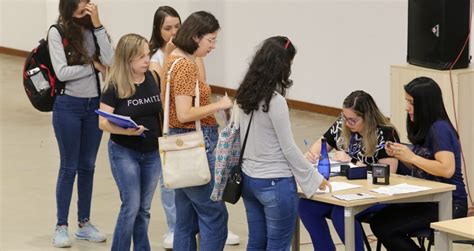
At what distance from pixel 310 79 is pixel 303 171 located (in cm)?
612

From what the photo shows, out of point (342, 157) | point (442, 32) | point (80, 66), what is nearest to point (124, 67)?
point (80, 66)

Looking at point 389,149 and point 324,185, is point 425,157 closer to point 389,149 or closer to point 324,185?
point 389,149

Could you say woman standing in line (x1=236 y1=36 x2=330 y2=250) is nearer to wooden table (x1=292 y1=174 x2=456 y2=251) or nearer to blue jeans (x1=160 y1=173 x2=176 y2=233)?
wooden table (x1=292 y1=174 x2=456 y2=251)

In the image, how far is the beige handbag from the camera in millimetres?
5359

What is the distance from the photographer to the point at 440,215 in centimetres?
552

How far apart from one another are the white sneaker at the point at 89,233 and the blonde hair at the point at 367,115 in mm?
1948

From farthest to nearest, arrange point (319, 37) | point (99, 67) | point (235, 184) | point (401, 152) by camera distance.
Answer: point (319, 37)
point (99, 67)
point (401, 152)
point (235, 184)

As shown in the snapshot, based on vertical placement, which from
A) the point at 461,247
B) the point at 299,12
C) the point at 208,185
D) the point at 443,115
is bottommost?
the point at 461,247

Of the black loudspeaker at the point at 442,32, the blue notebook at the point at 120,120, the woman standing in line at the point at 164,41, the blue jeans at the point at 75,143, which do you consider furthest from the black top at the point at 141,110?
the black loudspeaker at the point at 442,32

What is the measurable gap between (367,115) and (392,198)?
63 cm

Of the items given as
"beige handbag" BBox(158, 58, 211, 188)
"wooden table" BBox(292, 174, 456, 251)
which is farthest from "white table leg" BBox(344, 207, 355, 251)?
"beige handbag" BBox(158, 58, 211, 188)

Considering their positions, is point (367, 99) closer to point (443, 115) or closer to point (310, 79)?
point (443, 115)

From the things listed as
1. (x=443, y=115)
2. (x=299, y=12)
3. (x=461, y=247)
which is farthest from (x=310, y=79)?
(x=443, y=115)

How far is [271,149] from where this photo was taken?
5.02 metres
